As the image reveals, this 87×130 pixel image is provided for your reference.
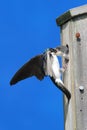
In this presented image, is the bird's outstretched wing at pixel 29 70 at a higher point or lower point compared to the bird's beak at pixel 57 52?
lower

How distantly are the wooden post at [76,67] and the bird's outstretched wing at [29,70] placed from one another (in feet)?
1.12

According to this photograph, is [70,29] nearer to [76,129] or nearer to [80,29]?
[80,29]

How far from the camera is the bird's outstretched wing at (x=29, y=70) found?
53.9 feet

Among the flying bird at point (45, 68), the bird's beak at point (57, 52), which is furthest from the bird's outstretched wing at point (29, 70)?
the bird's beak at point (57, 52)

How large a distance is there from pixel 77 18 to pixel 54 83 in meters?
0.93

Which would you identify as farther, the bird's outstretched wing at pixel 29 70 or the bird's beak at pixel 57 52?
the bird's outstretched wing at pixel 29 70

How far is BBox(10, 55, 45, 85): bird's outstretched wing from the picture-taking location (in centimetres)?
1642

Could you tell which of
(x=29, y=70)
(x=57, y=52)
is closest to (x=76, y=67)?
(x=57, y=52)

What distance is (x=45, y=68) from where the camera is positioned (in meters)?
16.3

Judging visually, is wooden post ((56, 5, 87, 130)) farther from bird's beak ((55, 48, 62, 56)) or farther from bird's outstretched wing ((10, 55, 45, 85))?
bird's outstretched wing ((10, 55, 45, 85))

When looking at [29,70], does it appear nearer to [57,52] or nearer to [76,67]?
[57,52]

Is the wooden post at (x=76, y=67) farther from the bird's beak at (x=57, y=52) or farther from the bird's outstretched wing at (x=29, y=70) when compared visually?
the bird's outstretched wing at (x=29, y=70)

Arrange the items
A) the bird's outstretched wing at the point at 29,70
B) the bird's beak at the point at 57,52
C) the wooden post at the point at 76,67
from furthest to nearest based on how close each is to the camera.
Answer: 1. the bird's outstretched wing at the point at 29,70
2. the bird's beak at the point at 57,52
3. the wooden post at the point at 76,67

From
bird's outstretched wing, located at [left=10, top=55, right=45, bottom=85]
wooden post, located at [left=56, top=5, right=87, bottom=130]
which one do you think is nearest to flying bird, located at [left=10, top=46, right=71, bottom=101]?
bird's outstretched wing, located at [left=10, top=55, right=45, bottom=85]
